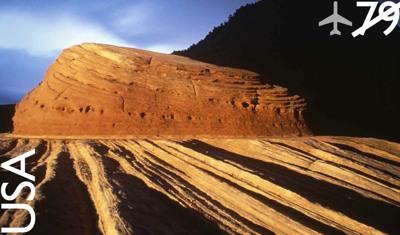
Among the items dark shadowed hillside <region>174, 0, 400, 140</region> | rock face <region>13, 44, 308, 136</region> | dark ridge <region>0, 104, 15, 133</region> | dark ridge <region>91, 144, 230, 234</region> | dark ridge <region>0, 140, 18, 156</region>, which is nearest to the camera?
dark ridge <region>91, 144, 230, 234</region>

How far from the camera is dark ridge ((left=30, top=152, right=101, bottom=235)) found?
4.55 metres

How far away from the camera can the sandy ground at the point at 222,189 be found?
188 inches

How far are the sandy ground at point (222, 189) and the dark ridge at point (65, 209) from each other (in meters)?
0.01

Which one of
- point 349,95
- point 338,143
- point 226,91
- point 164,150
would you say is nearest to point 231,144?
point 164,150

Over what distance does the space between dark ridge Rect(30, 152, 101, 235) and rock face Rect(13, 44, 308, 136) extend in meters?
5.52

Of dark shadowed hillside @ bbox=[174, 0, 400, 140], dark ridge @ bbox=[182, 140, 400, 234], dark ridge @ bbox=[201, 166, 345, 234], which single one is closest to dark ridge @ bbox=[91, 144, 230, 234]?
dark ridge @ bbox=[201, 166, 345, 234]

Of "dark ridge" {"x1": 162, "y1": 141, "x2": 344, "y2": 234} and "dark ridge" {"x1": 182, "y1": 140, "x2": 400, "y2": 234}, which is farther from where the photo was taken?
"dark ridge" {"x1": 182, "y1": 140, "x2": 400, "y2": 234}

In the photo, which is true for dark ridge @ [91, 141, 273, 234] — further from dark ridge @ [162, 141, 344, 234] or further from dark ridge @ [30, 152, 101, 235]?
dark ridge @ [30, 152, 101, 235]

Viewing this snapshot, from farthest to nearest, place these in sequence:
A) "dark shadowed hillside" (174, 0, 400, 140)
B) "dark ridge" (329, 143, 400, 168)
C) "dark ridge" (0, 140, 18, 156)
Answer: "dark shadowed hillside" (174, 0, 400, 140)
"dark ridge" (0, 140, 18, 156)
"dark ridge" (329, 143, 400, 168)

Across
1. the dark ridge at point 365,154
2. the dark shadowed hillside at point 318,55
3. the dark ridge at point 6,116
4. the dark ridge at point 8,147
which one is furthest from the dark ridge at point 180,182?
the dark shadowed hillside at point 318,55

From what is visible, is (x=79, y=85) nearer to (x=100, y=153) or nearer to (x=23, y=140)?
(x=23, y=140)

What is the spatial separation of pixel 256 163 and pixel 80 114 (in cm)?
725

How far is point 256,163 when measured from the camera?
714 centimetres

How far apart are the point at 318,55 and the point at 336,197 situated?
1153 inches
